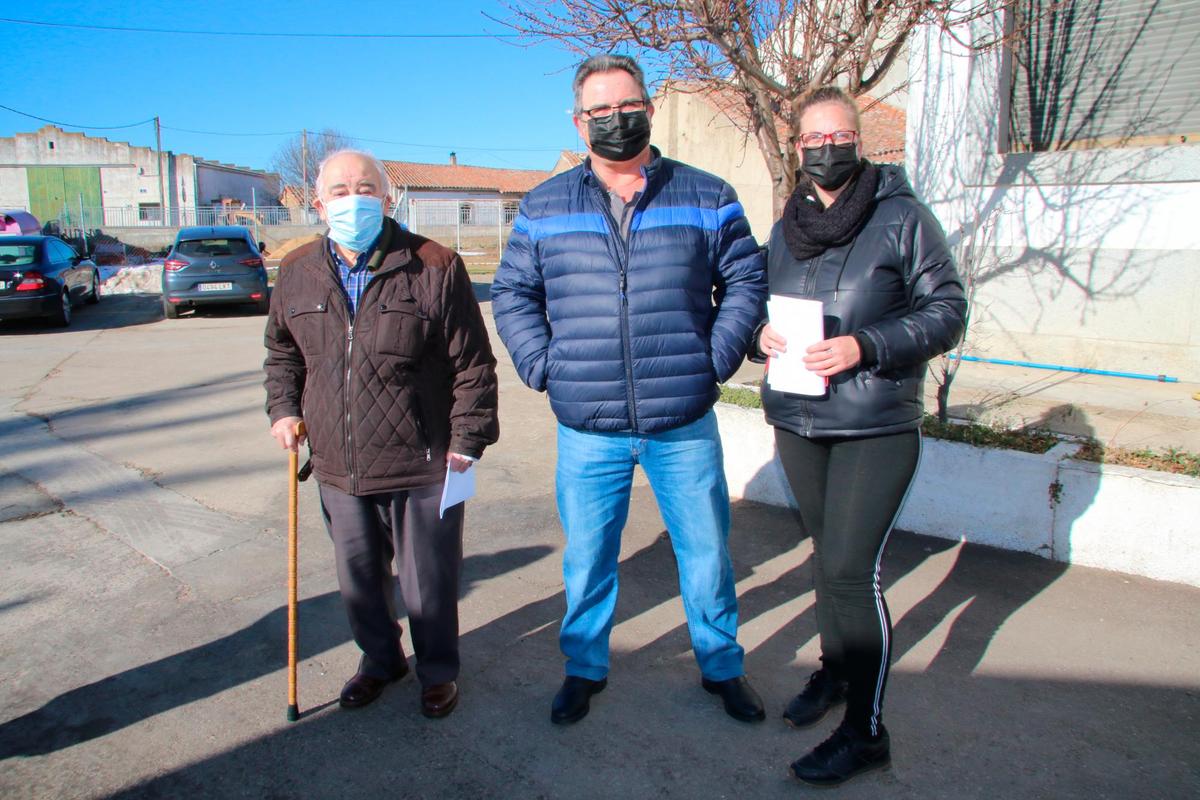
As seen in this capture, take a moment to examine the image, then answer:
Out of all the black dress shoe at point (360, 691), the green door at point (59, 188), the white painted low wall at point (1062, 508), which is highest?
the green door at point (59, 188)

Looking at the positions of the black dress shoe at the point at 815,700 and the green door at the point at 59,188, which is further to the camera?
the green door at the point at 59,188

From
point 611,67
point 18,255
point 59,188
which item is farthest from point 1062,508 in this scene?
point 59,188

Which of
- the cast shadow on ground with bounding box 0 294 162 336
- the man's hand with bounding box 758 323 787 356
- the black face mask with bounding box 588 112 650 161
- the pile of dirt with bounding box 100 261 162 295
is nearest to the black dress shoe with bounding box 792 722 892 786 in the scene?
the man's hand with bounding box 758 323 787 356

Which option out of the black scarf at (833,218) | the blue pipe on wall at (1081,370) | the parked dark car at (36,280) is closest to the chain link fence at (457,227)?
the parked dark car at (36,280)

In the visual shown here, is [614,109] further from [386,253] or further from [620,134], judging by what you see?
[386,253]

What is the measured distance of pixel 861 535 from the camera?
2.68 metres

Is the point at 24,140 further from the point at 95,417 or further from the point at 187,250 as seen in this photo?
the point at 95,417

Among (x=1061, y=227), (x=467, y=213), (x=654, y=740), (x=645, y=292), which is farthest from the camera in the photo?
(x=467, y=213)

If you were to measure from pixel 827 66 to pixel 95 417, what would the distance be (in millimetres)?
6648

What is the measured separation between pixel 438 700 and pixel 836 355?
1.82m

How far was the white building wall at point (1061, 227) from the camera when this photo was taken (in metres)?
7.60

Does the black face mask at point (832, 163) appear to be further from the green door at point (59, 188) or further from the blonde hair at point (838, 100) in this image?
the green door at point (59, 188)

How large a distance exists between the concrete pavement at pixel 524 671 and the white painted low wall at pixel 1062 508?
103mm

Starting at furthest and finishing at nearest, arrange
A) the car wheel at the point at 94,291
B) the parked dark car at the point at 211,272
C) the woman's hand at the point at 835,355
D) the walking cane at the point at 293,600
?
the car wheel at the point at 94,291, the parked dark car at the point at 211,272, the walking cane at the point at 293,600, the woman's hand at the point at 835,355
